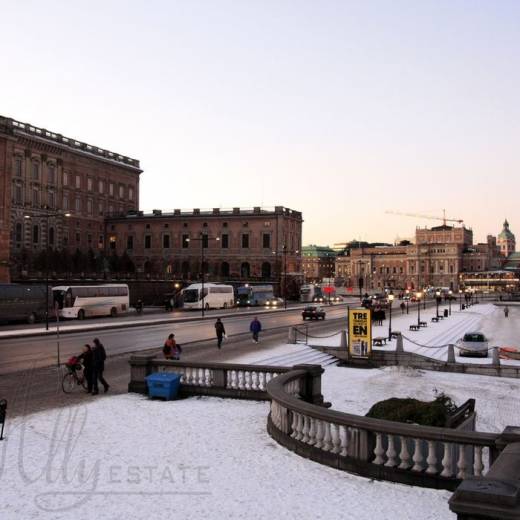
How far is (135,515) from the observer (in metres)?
9.55

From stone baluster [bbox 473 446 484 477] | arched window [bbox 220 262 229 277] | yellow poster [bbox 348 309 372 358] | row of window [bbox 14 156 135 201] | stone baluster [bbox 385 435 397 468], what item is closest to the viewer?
stone baluster [bbox 473 446 484 477]

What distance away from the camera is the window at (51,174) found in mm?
103312

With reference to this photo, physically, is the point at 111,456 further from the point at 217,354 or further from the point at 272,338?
the point at 272,338

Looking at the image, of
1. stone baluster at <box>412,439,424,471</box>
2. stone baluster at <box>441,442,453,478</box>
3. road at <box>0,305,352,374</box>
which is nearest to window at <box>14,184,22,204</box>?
road at <box>0,305,352,374</box>

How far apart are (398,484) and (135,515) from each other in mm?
4577

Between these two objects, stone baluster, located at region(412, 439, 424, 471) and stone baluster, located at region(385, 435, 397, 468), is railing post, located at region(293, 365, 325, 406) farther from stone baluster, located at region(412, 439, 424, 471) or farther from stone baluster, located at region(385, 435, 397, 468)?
stone baluster, located at region(412, 439, 424, 471)

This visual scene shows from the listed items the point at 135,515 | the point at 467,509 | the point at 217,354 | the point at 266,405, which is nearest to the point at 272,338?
the point at 217,354

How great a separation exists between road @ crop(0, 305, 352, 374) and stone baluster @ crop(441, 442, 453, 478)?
1843cm

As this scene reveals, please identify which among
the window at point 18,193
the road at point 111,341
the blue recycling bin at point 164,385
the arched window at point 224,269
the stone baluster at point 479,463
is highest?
the window at point 18,193

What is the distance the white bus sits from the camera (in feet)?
Result: 179

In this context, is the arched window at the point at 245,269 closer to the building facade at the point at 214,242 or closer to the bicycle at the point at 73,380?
the building facade at the point at 214,242

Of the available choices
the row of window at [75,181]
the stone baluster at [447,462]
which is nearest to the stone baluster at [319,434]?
the stone baluster at [447,462]

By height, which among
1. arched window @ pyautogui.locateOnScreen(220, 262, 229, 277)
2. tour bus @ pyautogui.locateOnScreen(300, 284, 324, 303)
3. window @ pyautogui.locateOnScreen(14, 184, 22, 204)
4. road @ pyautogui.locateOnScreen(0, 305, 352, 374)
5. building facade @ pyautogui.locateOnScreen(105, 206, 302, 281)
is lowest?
tour bus @ pyautogui.locateOnScreen(300, 284, 324, 303)

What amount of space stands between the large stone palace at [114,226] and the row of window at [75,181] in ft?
0.54
